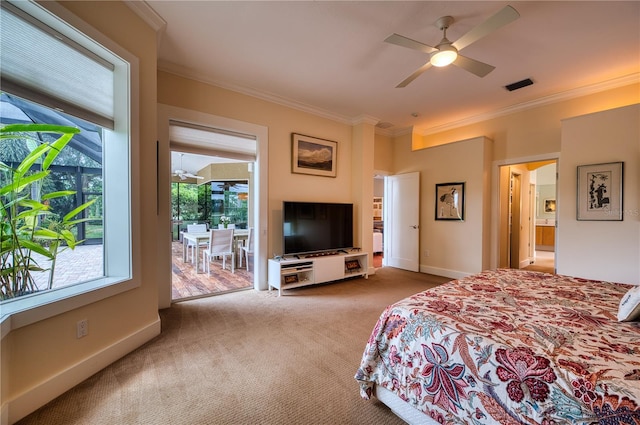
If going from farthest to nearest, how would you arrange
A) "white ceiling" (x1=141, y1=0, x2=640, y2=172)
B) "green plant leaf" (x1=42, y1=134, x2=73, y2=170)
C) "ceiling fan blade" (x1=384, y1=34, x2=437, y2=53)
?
"white ceiling" (x1=141, y1=0, x2=640, y2=172)
"ceiling fan blade" (x1=384, y1=34, x2=437, y2=53)
"green plant leaf" (x1=42, y1=134, x2=73, y2=170)

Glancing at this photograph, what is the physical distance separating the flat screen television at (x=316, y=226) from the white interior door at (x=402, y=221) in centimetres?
148

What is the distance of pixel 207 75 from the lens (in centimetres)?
327

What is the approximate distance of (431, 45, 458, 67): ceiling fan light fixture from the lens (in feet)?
7.38

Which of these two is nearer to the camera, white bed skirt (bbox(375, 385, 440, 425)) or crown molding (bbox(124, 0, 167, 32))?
white bed skirt (bbox(375, 385, 440, 425))

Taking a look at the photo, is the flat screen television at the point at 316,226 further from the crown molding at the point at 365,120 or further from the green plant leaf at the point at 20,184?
the green plant leaf at the point at 20,184

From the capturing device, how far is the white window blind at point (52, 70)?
153cm

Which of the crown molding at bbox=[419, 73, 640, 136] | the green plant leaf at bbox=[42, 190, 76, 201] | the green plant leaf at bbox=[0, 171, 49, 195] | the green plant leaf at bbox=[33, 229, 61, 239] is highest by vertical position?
the crown molding at bbox=[419, 73, 640, 136]

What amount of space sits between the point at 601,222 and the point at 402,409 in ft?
12.4

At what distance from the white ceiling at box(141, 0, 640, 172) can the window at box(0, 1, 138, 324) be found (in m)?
0.65

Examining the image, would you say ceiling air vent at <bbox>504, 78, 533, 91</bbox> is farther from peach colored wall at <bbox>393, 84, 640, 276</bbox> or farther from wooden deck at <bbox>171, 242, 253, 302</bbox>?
wooden deck at <bbox>171, 242, 253, 302</bbox>

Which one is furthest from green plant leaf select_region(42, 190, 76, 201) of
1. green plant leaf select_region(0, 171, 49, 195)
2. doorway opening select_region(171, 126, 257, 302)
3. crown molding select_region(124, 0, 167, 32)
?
doorway opening select_region(171, 126, 257, 302)

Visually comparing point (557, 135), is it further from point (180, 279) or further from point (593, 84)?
point (180, 279)

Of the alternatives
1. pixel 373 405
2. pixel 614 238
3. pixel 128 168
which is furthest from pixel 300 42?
pixel 614 238

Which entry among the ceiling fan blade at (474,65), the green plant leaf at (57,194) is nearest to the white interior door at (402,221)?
the ceiling fan blade at (474,65)
